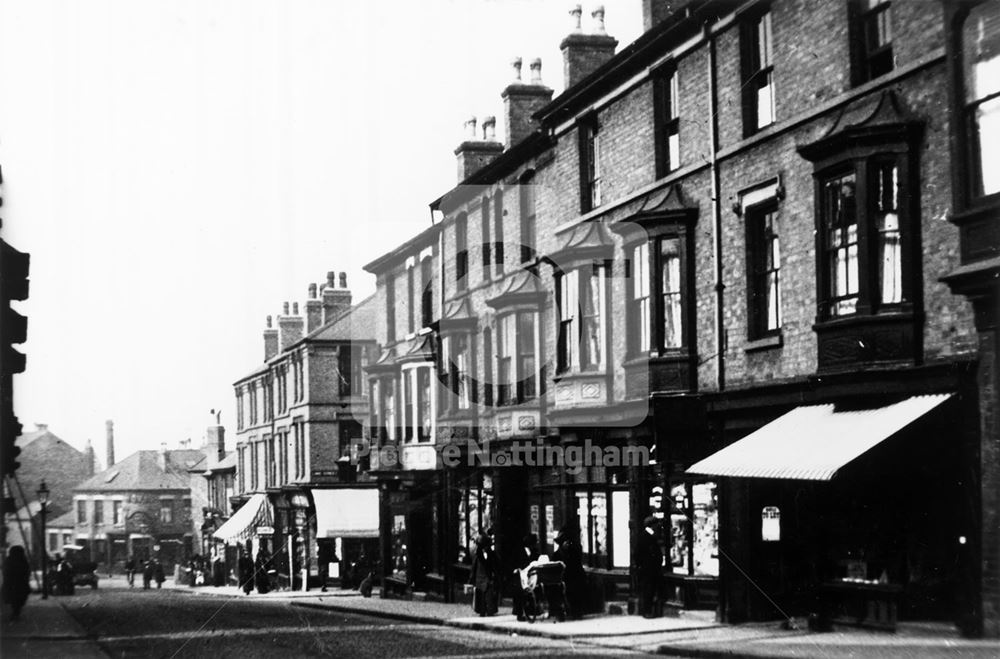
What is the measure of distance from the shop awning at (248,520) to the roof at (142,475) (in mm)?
28197

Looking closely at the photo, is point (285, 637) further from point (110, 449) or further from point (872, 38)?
point (110, 449)

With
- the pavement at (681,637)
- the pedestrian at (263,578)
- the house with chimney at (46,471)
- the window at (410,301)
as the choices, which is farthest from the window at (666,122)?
the pedestrian at (263,578)

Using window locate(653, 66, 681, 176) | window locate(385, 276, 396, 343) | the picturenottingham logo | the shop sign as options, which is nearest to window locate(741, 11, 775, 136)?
window locate(653, 66, 681, 176)

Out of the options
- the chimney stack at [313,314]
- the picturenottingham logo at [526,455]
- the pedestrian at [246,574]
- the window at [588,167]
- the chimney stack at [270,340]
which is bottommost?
the pedestrian at [246,574]

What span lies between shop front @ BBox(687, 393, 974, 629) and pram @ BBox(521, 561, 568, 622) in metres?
3.80

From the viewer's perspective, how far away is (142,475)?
301ft

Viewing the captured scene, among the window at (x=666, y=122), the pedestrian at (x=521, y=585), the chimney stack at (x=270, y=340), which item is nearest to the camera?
the window at (x=666, y=122)

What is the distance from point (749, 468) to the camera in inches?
693

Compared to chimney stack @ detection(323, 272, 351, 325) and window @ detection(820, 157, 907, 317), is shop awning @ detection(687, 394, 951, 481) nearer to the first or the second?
window @ detection(820, 157, 907, 317)

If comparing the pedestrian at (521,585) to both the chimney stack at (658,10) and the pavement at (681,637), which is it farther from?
the chimney stack at (658,10)

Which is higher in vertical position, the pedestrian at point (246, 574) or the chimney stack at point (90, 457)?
the chimney stack at point (90, 457)

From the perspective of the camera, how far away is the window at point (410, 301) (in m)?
39.3

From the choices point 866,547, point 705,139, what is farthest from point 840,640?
point 705,139

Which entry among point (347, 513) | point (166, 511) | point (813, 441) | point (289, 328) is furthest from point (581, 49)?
point (166, 511)
